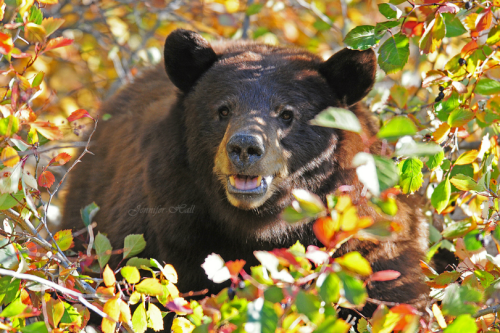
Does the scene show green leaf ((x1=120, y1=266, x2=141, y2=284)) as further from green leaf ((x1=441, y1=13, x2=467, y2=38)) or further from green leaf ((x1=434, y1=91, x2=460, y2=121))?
green leaf ((x1=441, y1=13, x2=467, y2=38))

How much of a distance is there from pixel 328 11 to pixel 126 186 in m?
4.92

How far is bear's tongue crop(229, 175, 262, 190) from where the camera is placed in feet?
10.4

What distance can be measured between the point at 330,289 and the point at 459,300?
2.01 feet

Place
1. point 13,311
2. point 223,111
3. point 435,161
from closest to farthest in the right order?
point 13,311, point 435,161, point 223,111

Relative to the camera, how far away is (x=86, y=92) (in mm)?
7867

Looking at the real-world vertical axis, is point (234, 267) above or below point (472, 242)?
above

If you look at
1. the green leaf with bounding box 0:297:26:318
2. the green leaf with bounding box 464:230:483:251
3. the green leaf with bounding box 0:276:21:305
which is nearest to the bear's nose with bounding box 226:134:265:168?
the green leaf with bounding box 464:230:483:251

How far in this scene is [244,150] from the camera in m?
2.94

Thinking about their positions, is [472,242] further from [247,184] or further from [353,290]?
[247,184]

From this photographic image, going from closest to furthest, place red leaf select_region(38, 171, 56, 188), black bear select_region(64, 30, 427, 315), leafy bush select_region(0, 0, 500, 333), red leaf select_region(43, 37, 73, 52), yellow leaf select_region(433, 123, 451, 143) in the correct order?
leafy bush select_region(0, 0, 500, 333), red leaf select_region(43, 37, 73, 52), red leaf select_region(38, 171, 56, 188), yellow leaf select_region(433, 123, 451, 143), black bear select_region(64, 30, 427, 315)

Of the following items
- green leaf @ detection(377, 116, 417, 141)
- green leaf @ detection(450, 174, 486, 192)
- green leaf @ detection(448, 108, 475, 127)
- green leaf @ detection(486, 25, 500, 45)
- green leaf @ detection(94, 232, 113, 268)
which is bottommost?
green leaf @ detection(94, 232, 113, 268)

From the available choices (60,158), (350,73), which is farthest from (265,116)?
(60,158)

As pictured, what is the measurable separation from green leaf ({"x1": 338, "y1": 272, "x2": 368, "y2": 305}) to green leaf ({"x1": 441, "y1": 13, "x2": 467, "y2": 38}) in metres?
1.67

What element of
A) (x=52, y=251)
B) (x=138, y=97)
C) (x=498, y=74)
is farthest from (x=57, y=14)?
(x=498, y=74)
